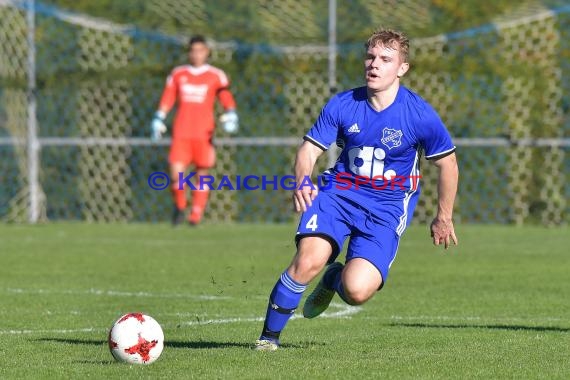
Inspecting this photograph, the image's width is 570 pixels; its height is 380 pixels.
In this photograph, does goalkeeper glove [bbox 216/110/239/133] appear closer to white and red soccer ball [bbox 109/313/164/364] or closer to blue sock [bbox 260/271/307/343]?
blue sock [bbox 260/271/307/343]

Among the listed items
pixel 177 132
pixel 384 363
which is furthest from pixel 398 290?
pixel 177 132

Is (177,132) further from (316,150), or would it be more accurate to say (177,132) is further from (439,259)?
(316,150)

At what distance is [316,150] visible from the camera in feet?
23.3

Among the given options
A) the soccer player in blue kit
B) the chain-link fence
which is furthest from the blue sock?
the chain-link fence

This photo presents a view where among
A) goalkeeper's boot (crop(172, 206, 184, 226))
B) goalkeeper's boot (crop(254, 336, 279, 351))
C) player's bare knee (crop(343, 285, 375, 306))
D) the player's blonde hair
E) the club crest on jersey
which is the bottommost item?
goalkeeper's boot (crop(172, 206, 184, 226))

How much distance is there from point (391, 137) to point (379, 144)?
0.08 metres

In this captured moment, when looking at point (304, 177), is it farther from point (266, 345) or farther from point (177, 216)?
point (177, 216)

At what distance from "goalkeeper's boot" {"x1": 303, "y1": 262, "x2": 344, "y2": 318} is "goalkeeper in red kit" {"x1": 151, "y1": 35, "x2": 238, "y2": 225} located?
999 centimetres

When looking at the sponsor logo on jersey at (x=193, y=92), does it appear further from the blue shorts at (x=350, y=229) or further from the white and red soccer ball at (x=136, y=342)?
the white and red soccer ball at (x=136, y=342)

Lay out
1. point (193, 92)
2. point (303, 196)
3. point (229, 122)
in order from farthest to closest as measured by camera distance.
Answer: point (193, 92)
point (229, 122)
point (303, 196)

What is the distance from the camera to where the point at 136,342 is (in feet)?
21.0

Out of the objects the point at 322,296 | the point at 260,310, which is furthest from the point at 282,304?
the point at 260,310

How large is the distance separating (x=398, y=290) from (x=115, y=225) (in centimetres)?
935

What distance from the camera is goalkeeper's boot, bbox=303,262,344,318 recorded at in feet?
24.2
